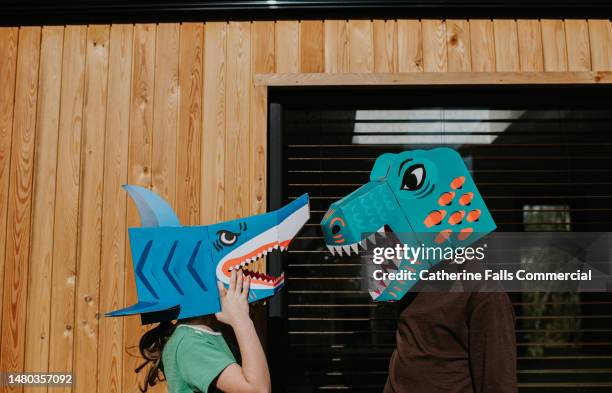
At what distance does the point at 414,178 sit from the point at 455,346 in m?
0.70

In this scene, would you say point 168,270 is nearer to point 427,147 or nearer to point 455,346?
point 455,346

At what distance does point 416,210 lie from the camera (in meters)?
2.27

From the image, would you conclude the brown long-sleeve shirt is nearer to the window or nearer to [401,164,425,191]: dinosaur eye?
[401,164,425,191]: dinosaur eye

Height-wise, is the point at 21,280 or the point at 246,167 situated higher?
the point at 246,167

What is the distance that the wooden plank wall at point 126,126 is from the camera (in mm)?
2850

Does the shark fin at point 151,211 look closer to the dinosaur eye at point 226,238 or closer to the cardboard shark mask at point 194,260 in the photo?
the cardboard shark mask at point 194,260

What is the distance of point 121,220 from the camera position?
2895mm

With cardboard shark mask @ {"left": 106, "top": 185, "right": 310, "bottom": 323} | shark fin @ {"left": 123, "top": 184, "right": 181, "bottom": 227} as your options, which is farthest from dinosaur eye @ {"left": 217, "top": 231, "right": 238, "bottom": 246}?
shark fin @ {"left": 123, "top": 184, "right": 181, "bottom": 227}

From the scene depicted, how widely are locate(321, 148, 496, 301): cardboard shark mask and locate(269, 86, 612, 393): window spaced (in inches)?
25.4

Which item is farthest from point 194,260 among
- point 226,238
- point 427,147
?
point 427,147

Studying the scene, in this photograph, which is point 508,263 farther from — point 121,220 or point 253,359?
point 121,220

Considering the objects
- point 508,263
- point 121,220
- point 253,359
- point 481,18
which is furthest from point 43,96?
point 508,263

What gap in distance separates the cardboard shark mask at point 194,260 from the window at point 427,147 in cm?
72

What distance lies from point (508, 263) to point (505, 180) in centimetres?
46
